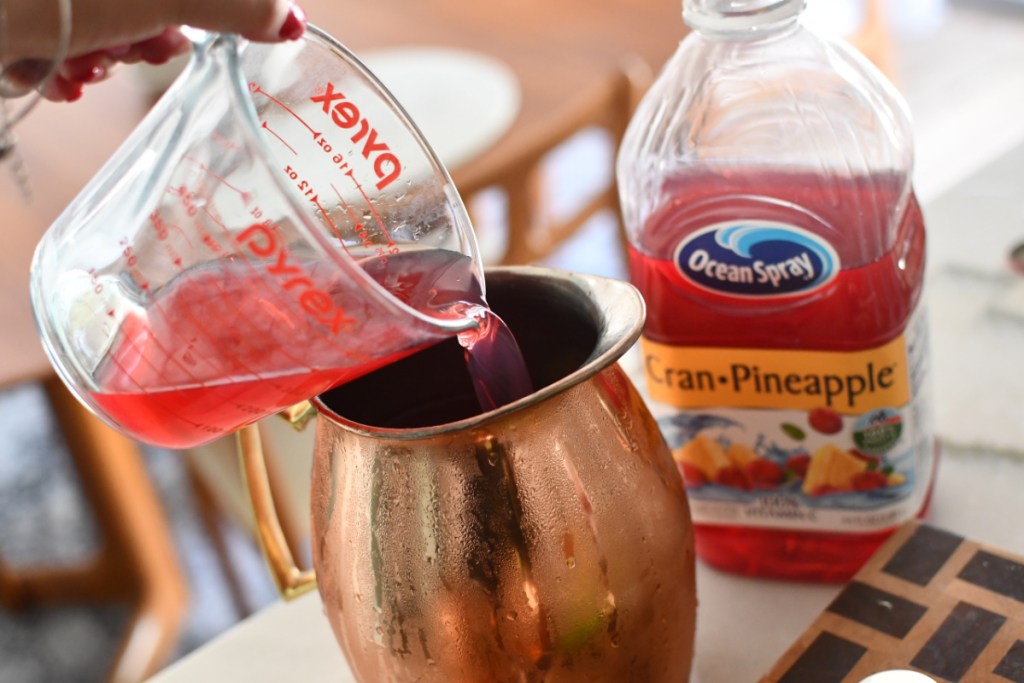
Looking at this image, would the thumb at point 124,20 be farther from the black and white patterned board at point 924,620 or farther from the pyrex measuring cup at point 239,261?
the black and white patterned board at point 924,620

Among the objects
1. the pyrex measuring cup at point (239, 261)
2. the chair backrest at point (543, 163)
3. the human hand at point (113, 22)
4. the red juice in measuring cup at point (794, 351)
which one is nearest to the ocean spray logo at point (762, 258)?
the red juice in measuring cup at point (794, 351)

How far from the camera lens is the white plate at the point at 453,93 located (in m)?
1.45

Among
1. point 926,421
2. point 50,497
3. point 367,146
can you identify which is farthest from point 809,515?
point 50,497

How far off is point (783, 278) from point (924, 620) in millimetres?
183

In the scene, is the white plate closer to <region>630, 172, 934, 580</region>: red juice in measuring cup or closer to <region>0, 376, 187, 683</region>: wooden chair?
<region>0, 376, 187, 683</region>: wooden chair

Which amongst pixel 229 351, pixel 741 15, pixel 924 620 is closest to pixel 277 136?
pixel 229 351

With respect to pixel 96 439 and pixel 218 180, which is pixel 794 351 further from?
pixel 96 439

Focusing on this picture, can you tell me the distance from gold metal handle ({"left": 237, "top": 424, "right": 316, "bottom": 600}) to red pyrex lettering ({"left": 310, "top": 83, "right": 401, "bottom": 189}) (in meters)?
0.15

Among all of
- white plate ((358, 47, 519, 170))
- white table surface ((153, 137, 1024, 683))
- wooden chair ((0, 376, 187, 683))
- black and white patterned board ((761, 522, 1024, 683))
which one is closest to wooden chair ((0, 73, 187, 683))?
wooden chair ((0, 376, 187, 683))

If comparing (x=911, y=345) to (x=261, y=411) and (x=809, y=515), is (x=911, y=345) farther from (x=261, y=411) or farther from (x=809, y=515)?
(x=261, y=411)

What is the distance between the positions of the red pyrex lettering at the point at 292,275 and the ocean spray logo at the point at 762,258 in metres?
0.23

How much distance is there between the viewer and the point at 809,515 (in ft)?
2.26

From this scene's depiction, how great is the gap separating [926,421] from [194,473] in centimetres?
145

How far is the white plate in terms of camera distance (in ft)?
4.75
